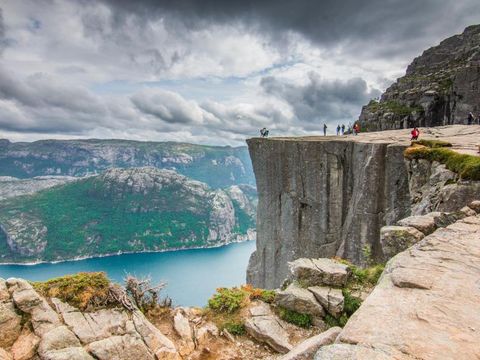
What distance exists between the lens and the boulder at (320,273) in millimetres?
15391

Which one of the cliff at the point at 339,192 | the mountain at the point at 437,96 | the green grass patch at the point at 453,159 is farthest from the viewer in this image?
the mountain at the point at 437,96

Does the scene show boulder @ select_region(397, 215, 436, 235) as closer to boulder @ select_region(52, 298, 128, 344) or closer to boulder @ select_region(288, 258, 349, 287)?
boulder @ select_region(288, 258, 349, 287)

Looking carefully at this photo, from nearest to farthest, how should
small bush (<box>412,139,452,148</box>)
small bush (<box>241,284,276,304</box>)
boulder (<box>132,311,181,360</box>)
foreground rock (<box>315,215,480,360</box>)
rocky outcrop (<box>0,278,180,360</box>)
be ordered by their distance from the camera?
foreground rock (<box>315,215,480,360</box>), rocky outcrop (<box>0,278,180,360</box>), boulder (<box>132,311,181,360</box>), small bush (<box>241,284,276,304</box>), small bush (<box>412,139,452,148</box>)

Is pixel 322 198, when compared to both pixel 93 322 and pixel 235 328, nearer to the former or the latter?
pixel 235 328

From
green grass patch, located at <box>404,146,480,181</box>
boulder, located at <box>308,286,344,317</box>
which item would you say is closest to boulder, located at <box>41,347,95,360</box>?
boulder, located at <box>308,286,344,317</box>

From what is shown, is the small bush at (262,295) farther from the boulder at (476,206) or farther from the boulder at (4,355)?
the boulder at (476,206)

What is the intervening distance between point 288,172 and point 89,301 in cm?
3577

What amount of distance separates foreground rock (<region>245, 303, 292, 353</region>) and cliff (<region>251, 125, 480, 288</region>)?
10.2 m

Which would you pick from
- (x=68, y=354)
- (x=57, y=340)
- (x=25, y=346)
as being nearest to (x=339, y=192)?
(x=57, y=340)

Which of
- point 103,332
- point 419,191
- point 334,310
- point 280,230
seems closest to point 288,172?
point 280,230

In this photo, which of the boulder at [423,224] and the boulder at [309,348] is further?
the boulder at [423,224]

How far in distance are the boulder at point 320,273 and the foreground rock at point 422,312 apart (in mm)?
4069

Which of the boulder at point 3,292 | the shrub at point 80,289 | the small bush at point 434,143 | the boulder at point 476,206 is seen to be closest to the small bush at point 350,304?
the boulder at point 476,206

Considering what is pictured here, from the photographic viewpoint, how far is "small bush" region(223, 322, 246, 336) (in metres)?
14.2
